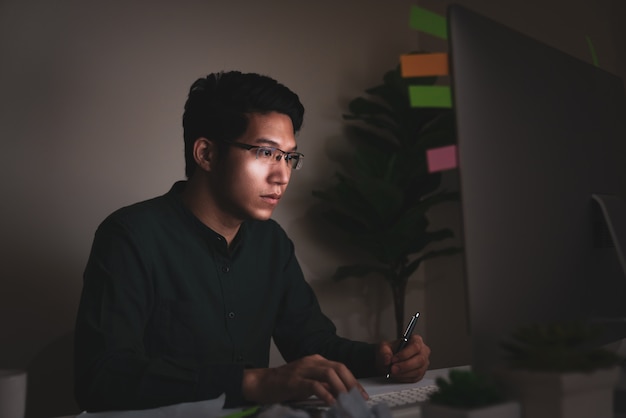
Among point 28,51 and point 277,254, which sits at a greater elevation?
point 28,51

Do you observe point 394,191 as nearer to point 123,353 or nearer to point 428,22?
point 123,353

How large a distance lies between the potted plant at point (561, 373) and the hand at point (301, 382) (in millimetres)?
371

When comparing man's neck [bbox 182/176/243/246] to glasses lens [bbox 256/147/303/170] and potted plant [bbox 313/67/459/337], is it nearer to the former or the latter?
glasses lens [bbox 256/147/303/170]

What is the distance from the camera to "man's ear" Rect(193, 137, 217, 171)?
1772 mm

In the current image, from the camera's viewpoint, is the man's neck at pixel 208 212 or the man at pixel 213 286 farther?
the man's neck at pixel 208 212

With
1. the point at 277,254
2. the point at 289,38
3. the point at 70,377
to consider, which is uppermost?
the point at 289,38

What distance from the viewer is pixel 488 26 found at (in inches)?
29.3

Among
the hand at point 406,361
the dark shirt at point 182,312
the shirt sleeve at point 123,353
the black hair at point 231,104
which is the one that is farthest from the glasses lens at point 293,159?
the hand at point 406,361

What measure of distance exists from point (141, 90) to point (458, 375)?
7.20 feet

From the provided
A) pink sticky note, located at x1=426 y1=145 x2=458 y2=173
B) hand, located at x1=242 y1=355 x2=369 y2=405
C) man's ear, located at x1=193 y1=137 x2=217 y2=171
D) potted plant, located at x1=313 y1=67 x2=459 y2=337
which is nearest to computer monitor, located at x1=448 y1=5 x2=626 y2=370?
pink sticky note, located at x1=426 y1=145 x2=458 y2=173

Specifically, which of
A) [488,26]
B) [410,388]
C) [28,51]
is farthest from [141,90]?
[488,26]

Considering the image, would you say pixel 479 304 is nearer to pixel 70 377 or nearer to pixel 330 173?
pixel 70 377

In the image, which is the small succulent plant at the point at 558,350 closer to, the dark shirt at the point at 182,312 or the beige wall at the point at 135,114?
the dark shirt at the point at 182,312

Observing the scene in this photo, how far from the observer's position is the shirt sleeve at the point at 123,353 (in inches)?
44.4
